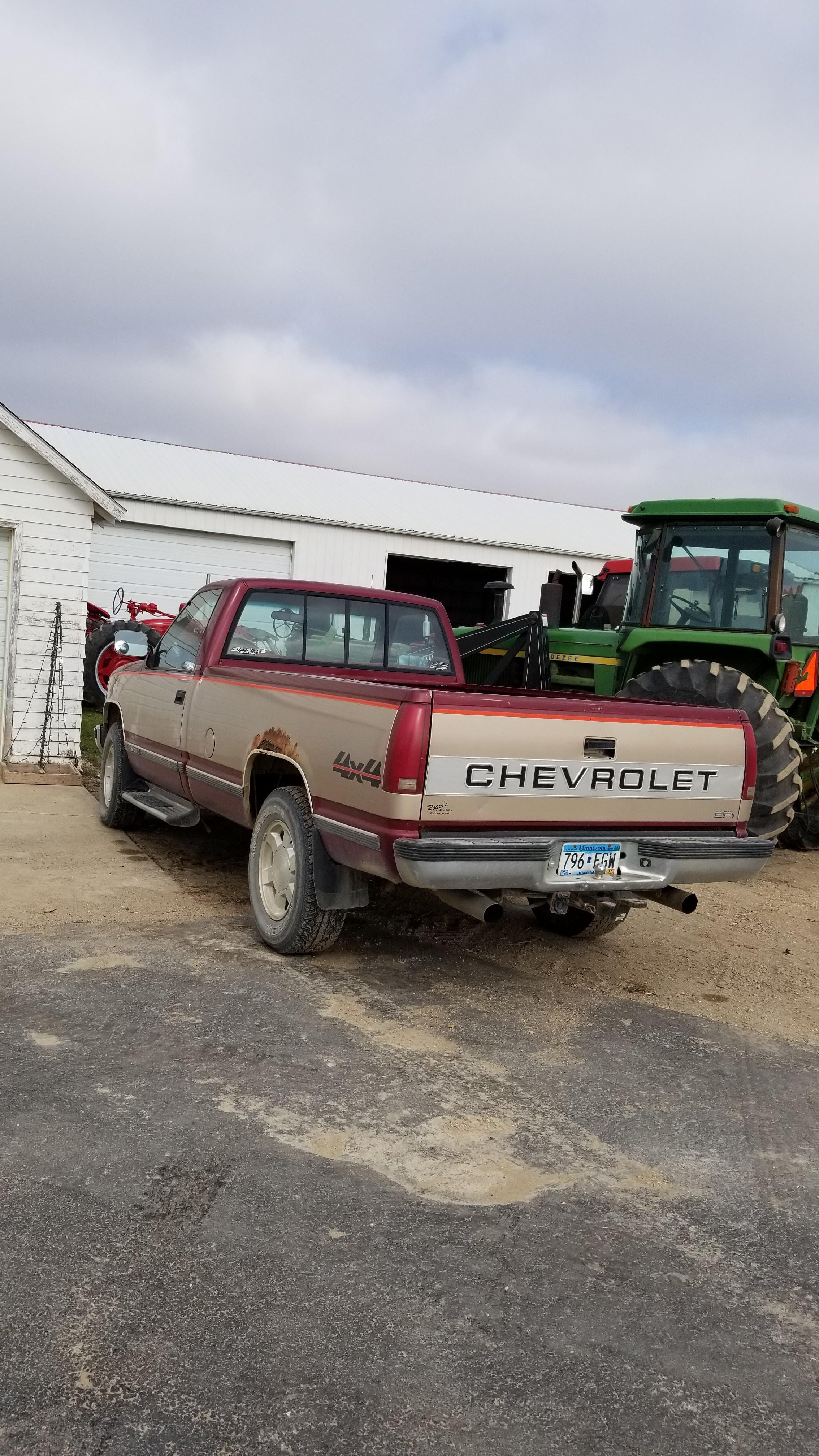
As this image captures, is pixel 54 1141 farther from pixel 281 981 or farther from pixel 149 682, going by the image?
pixel 149 682

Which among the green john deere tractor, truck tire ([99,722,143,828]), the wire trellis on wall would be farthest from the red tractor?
the green john deere tractor

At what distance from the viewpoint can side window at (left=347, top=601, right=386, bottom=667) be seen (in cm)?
727

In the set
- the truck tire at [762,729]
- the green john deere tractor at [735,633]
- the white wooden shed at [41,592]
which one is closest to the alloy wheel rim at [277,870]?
the truck tire at [762,729]

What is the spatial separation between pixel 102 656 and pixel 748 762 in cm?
1172

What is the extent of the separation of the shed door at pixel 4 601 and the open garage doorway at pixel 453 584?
13381 millimetres

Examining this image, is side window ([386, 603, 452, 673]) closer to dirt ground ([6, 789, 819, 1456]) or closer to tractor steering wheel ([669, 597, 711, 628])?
dirt ground ([6, 789, 819, 1456])

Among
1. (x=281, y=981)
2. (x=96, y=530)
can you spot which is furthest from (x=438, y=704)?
(x=96, y=530)

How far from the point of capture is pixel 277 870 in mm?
5707

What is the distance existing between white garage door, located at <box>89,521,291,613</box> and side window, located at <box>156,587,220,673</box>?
1158 centimetres

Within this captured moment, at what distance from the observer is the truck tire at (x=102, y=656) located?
1549 centimetres

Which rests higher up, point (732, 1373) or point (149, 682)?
point (149, 682)

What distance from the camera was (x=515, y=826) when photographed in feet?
15.9

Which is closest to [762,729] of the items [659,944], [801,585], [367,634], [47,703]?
[801,585]

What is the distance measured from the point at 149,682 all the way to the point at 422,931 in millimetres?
2848
